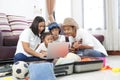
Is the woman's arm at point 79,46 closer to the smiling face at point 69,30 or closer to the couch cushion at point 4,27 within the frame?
the smiling face at point 69,30

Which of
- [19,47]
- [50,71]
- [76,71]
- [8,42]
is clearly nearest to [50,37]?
[19,47]

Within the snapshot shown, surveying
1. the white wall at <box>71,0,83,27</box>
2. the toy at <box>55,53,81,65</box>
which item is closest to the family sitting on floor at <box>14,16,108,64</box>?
the toy at <box>55,53,81,65</box>

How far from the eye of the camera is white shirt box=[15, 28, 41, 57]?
2.92 metres

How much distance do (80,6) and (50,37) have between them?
2.70m

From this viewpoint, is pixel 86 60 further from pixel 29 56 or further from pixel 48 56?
pixel 29 56

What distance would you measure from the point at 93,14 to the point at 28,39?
2641mm

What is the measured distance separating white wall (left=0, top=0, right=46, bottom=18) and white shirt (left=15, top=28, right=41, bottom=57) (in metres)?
2.00

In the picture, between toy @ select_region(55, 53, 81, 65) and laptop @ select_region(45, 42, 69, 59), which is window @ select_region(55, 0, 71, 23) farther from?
toy @ select_region(55, 53, 81, 65)

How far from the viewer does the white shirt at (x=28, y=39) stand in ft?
9.59

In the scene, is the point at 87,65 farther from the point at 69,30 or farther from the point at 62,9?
the point at 62,9

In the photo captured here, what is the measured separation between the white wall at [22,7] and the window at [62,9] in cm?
34

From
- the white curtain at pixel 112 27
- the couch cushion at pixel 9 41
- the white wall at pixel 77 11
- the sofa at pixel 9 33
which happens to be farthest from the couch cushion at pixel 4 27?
the white curtain at pixel 112 27

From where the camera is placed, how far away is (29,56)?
3.03m

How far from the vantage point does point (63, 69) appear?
7.91 feet
